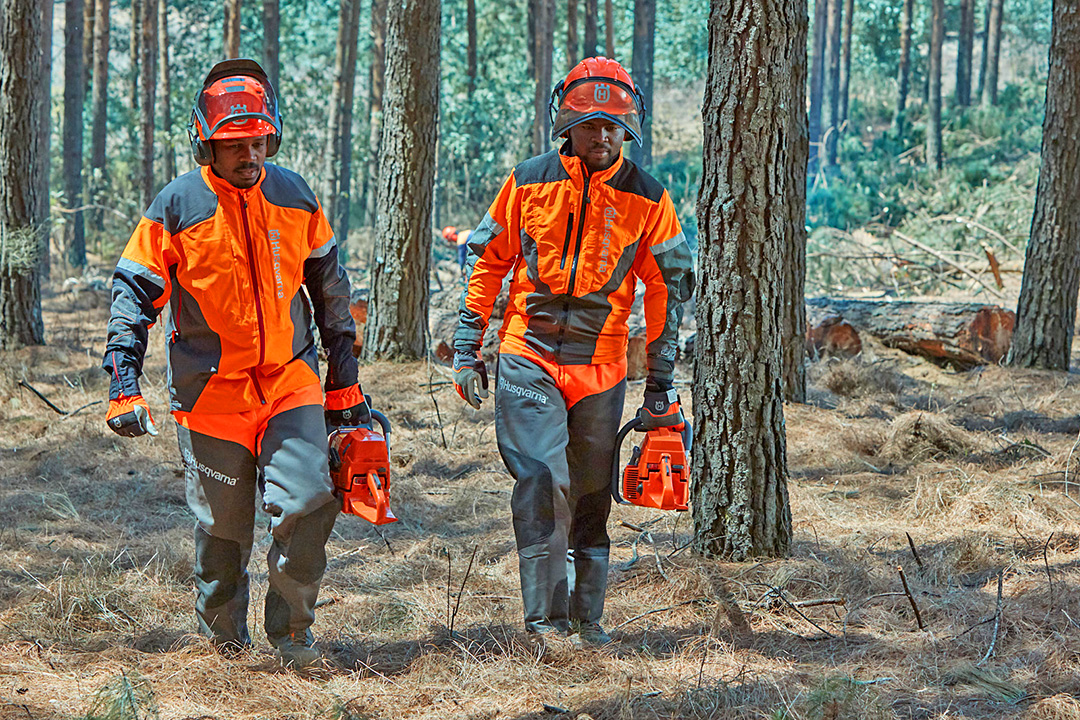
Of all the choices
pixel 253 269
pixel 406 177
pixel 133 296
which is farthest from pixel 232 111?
pixel 406 177

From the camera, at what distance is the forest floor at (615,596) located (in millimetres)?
3398

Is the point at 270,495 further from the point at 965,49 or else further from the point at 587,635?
the point at 965,49

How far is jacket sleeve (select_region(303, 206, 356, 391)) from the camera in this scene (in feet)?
11.9

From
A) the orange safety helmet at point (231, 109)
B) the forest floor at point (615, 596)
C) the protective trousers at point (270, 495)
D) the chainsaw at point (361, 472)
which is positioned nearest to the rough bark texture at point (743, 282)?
the forest floor at point (615, 596)

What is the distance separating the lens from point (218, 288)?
3.35 m

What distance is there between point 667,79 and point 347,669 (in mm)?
45841

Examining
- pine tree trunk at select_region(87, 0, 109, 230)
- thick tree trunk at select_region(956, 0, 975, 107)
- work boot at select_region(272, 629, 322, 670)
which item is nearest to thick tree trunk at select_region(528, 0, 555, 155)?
pine tree trunk at select_region(87, 0, 109, 230)

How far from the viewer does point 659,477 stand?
400 cm

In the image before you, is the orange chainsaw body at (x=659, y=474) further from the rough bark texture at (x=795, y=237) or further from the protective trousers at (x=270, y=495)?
the rough bark texture at (x=795, y=237)

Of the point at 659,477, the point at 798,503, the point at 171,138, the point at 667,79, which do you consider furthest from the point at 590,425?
the point at 667,79

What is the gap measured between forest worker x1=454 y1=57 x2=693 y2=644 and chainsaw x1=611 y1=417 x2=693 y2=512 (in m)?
0.06

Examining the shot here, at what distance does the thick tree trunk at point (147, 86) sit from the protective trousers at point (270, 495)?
52.1ft

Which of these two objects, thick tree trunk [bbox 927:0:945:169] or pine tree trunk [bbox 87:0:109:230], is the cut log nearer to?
pine tree trunk [bbox 87:0:109:230]

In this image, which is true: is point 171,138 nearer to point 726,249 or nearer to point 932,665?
point 726,249
